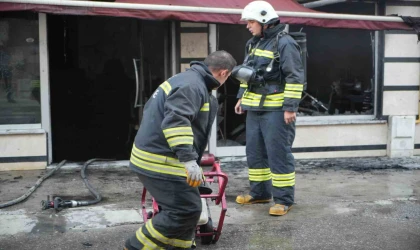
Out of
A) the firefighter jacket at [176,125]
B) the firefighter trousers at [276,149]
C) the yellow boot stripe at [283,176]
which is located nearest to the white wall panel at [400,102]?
the firefighter trousers at [276,149]

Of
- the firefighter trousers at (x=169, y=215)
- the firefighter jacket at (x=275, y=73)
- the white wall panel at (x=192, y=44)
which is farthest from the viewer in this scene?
the white wall panel at (x=192, y=44)

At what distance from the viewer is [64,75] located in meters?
11.4

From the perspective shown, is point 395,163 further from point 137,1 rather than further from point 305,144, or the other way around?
point 137,1

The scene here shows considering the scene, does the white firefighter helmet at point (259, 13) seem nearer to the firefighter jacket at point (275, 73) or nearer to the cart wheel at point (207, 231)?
the firefighter jacket at point (275, 73)

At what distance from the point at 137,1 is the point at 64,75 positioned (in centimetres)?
451

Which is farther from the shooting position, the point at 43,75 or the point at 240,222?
the point at 43,75

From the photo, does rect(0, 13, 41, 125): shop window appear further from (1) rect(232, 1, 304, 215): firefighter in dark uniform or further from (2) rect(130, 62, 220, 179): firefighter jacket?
(2) rect(130, 62, 220, 179): firefighter jacket

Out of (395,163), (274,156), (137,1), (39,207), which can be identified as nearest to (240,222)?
(274,156)

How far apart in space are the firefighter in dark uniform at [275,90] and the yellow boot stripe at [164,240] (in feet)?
5.44

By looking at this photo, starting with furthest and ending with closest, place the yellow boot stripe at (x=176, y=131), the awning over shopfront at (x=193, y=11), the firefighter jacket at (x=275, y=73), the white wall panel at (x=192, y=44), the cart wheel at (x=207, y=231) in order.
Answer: the white wall panel at (x=192, y=44), the awning over shopfront at (x=193, y=11), the firefighter jacket at (x=275, y=73), the cart wheel at (x=207, y=231), the yellow boot stripe at (x=176, y=131)

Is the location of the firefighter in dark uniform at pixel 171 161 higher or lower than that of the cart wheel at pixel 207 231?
higher

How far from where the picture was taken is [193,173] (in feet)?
12.9

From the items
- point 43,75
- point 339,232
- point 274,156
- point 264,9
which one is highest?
point 264,9

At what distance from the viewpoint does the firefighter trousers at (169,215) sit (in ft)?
13.4
